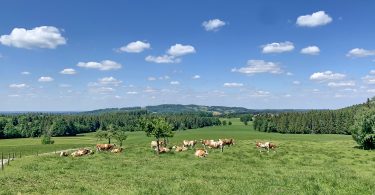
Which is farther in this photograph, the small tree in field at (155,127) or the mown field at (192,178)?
the small tree in field at (155,127)

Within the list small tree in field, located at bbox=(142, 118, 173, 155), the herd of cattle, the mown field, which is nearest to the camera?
the mown field

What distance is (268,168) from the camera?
3994 cm

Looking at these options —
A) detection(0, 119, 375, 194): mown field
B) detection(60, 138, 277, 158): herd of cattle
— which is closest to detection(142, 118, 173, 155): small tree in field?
detection(60, 138, 277, 158): herd of cattle

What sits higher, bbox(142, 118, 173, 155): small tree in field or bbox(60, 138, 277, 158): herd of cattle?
bbox(142, 118, 173, 155): small tree in field

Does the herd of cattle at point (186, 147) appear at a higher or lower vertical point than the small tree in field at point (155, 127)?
lower

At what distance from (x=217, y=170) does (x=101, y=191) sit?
1479cm

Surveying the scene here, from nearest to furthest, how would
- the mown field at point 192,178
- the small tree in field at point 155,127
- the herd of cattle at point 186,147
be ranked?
the mown field at point 192,178 → the small tree in field at point 155,127 → the herd of cattle at point 186,147

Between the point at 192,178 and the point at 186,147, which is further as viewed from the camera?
the point at 186,147

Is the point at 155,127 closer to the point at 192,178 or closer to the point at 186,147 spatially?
the point at 186,147

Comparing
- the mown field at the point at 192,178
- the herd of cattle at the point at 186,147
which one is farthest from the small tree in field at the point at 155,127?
the mown field at the point at 192,178

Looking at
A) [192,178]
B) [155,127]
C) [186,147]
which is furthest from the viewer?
[186,147]

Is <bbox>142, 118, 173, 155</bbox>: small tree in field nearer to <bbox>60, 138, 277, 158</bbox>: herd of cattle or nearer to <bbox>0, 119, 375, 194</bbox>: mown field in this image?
<bbox>60, 138, 277, 158</bbox>: herd of cattle

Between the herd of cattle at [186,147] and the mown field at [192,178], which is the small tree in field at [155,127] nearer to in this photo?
the herd of cattle at [186,147]

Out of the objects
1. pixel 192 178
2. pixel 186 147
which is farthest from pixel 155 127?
pixel 192 178
